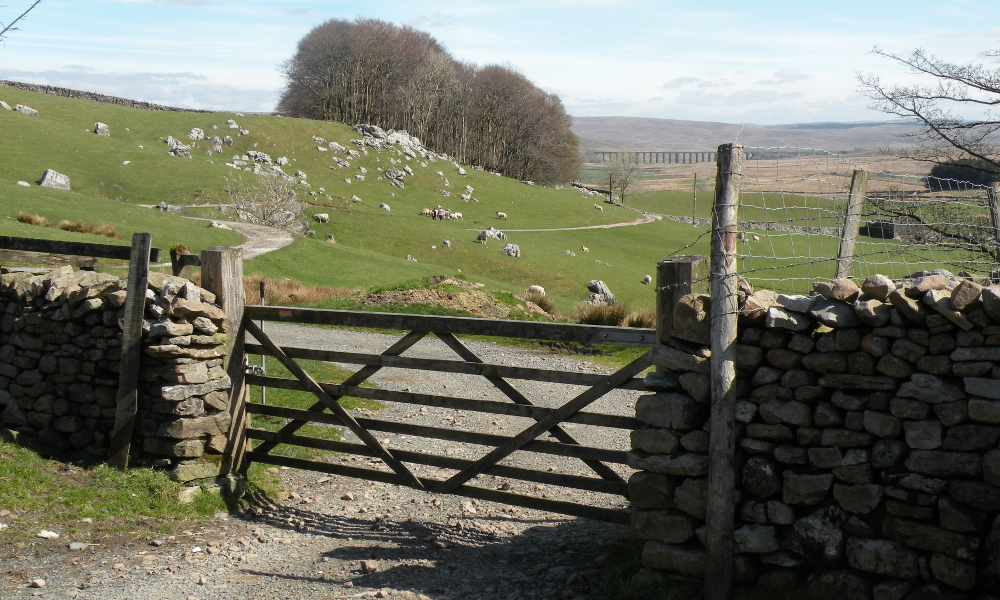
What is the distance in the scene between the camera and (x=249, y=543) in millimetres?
6602

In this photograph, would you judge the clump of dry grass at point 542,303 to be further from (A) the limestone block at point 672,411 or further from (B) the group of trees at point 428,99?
(B) the group of trees at point 428,99

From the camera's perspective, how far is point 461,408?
653 cm

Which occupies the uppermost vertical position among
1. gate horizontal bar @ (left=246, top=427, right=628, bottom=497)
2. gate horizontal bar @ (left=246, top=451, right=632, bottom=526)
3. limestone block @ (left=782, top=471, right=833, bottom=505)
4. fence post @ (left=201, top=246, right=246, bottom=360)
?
fence post @ (left=201, top=246, right=246, bottom=360)

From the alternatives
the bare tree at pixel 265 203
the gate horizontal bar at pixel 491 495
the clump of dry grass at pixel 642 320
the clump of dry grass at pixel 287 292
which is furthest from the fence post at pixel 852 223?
the bare tree at pixel 265 203

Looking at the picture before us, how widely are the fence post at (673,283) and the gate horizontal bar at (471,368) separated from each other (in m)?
0.51

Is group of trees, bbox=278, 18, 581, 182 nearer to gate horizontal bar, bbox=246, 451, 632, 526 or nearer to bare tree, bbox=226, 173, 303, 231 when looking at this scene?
bare tree, bbox=226, 173, 303, 231

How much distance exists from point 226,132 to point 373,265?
4792 centimetres

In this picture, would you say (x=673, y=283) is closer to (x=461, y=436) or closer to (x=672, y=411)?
(x=672, y=411)

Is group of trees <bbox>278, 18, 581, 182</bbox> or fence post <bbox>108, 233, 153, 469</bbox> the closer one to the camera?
fence post <bbox>108, 233, 153, 469</bbox>

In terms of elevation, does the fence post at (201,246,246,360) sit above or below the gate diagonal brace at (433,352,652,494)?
above

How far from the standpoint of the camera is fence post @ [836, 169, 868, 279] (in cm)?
575

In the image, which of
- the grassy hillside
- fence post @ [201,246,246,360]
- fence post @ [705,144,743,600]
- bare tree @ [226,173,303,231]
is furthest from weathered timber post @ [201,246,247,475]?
bare tree @ [226,173,303,231]

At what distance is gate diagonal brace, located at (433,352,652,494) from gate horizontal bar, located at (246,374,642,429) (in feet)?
0.25

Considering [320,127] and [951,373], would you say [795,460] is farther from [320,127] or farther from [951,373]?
[320,127]
